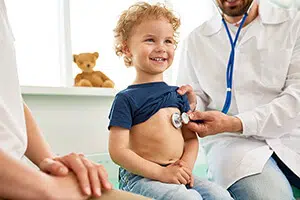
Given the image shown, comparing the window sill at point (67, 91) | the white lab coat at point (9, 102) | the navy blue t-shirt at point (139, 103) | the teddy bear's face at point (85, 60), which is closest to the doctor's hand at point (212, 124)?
the navy blue t-shirt at point (139, 103)

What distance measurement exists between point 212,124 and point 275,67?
52 cm

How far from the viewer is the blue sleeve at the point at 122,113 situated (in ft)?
4.00

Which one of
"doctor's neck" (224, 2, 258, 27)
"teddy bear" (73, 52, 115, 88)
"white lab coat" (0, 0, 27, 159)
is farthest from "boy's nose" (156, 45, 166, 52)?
"teddy bear" (73, 52, 115, 88)

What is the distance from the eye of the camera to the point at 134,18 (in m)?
1.36

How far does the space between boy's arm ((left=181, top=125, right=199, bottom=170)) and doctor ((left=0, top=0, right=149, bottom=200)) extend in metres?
0.57

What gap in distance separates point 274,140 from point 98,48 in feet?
4.94

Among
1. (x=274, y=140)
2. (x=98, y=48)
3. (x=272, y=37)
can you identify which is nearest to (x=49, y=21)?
(x=98, y=48)

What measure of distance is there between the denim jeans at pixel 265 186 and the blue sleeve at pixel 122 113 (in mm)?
590

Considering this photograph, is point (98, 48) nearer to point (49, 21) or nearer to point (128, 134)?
point (49, 21)

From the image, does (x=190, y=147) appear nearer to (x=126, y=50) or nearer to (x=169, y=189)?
(x=169, y=189)

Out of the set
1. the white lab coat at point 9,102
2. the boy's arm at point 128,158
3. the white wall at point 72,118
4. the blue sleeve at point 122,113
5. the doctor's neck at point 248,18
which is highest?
the doctor's neck at point 248,18

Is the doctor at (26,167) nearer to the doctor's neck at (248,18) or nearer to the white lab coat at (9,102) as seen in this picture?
the white lab coat at (9,102)

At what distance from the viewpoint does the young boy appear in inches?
47.3

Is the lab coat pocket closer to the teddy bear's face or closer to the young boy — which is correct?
the young boy
